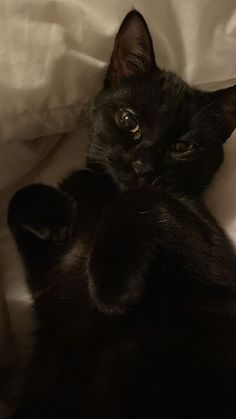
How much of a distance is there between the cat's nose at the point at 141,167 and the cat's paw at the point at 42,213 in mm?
136

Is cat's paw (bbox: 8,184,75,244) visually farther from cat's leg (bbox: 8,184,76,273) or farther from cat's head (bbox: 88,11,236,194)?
cat's head (bbox: 88,11,236,194)

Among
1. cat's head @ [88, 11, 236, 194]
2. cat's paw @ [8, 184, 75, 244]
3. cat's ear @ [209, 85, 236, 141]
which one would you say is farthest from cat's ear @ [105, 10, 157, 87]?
cat's paw @ [8, 184, 75, 244]

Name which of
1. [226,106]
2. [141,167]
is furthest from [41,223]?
[226,106]

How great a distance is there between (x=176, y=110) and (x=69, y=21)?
27 centimetres

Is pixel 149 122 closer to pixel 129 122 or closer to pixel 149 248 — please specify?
pixel 129 122

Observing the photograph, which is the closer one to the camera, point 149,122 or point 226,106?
point 149,122

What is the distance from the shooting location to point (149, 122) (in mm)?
1060

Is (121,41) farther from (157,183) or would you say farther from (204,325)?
(204,325)

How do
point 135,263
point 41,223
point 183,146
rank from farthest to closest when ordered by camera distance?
point 183,146
point 41,223
point 135,263

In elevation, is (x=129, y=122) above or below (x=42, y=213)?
above

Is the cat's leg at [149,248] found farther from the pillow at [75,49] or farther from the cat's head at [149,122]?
the pillow at [75,49]

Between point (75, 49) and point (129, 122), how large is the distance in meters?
0.17

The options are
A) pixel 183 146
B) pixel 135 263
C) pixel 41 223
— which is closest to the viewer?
pixel 135 263

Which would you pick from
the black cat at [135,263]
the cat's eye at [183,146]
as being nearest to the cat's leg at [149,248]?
the black cat at [135,263]
